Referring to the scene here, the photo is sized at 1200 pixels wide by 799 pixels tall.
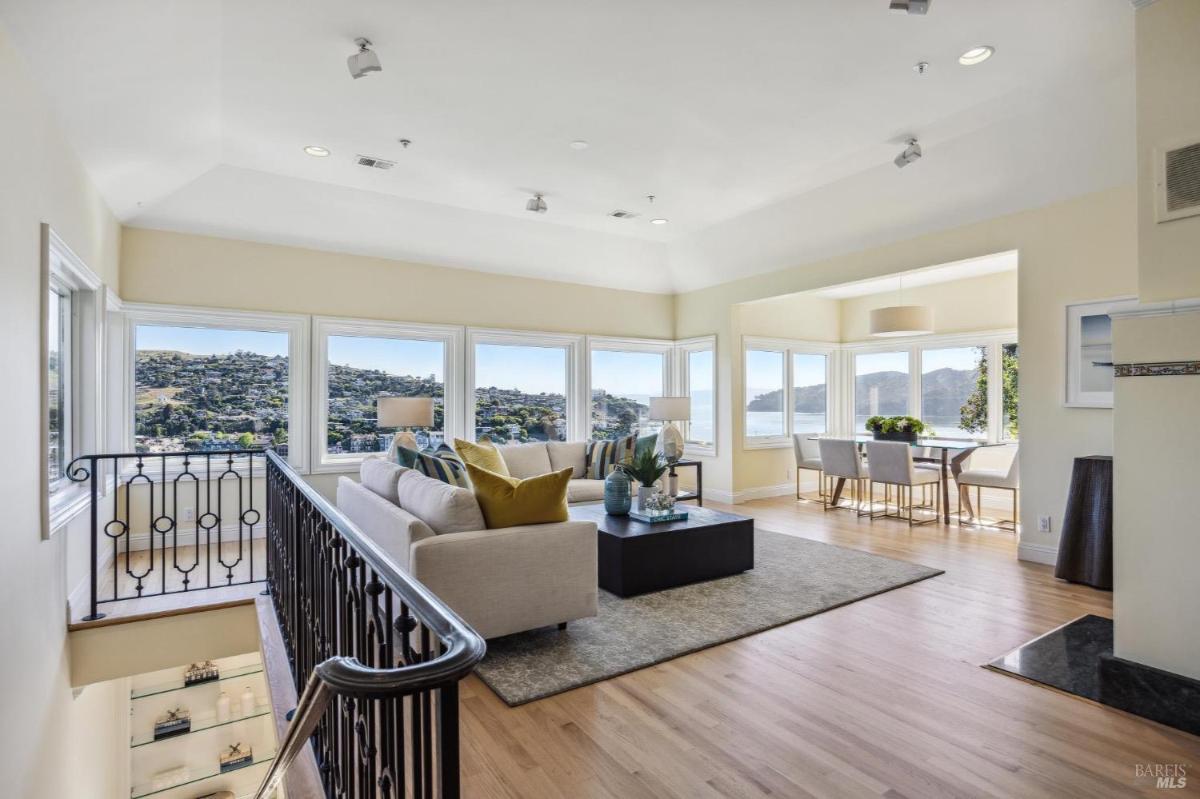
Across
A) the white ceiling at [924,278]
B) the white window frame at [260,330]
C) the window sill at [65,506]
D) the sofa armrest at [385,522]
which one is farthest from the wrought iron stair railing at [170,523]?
the white ceiling at [924,278]

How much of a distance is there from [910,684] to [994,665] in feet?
1.68

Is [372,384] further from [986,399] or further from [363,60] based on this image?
[986,399]

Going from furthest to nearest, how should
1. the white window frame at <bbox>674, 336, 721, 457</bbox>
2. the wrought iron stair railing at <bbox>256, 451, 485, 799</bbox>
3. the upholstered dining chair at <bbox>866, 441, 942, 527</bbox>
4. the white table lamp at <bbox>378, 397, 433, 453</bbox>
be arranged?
the white window frame at <bbox>674, 336, 721, 457</bbox> → the upholstered dining chair at <bbox>866, 441, 942, 527</bbox> → the white table lamp at <bbox>378, 397, 433, 453</bbox> → the wrought iron stair railing at <bbox>256, 451, 485, 799</bbox>

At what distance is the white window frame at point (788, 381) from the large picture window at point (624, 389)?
1230mm

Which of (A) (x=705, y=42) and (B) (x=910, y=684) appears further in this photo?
(A) (x=705, y=42)

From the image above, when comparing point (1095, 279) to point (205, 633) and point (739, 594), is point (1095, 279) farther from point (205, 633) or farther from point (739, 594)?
point (205, 633)

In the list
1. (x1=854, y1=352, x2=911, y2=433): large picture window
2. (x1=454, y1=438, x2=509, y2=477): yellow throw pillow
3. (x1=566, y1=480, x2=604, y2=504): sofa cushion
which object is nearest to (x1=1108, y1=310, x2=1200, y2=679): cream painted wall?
(x1=454, y1=438, x2=509, y2=477): yellow throw pillow

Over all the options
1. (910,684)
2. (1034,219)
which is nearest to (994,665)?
(910,684)

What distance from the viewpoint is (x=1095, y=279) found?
4.35 metres

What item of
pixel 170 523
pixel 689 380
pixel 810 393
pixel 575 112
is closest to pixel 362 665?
pixel 575 112

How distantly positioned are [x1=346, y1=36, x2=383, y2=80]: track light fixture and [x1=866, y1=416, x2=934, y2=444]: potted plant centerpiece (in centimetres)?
579

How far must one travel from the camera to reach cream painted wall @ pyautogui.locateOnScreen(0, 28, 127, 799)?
2426 mm

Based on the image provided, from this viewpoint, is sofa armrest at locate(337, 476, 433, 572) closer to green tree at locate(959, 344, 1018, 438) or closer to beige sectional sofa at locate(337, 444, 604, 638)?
beige sectional sofa at locate(337, 444, 604, 638)

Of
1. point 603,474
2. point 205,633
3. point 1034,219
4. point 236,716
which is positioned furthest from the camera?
point 603,474
